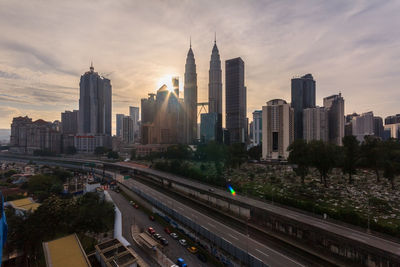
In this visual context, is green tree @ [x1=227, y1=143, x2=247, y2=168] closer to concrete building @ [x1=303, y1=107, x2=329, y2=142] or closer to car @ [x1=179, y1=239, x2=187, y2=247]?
car @ [x1=179, y1=239, x2=187, y2=247]

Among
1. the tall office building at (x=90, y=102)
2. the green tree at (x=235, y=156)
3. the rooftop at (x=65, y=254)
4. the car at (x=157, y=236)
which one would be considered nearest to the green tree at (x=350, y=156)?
the green tree at (x=235, y=156)

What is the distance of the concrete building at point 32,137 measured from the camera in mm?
148250

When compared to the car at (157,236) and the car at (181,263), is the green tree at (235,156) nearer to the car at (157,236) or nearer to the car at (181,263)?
the car at (157,236)

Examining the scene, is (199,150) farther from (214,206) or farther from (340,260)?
(340,260)

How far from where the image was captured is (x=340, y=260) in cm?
2358

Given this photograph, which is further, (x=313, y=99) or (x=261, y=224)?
(x=313, y=99)

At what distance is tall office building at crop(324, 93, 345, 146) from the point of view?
408 feet

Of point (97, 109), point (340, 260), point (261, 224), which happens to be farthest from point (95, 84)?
point (340, 260)

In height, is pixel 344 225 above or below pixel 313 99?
below

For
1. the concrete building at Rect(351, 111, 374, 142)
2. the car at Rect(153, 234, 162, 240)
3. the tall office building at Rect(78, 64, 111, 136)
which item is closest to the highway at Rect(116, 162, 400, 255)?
the car at Rect(153, 234, 162, 240)

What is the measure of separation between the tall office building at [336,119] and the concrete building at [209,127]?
9124cm

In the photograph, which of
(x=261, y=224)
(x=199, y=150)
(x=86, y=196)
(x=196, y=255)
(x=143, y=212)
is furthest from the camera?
(x=199, y=150)

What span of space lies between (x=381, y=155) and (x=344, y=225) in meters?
30.9

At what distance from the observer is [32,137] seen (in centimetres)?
15025
